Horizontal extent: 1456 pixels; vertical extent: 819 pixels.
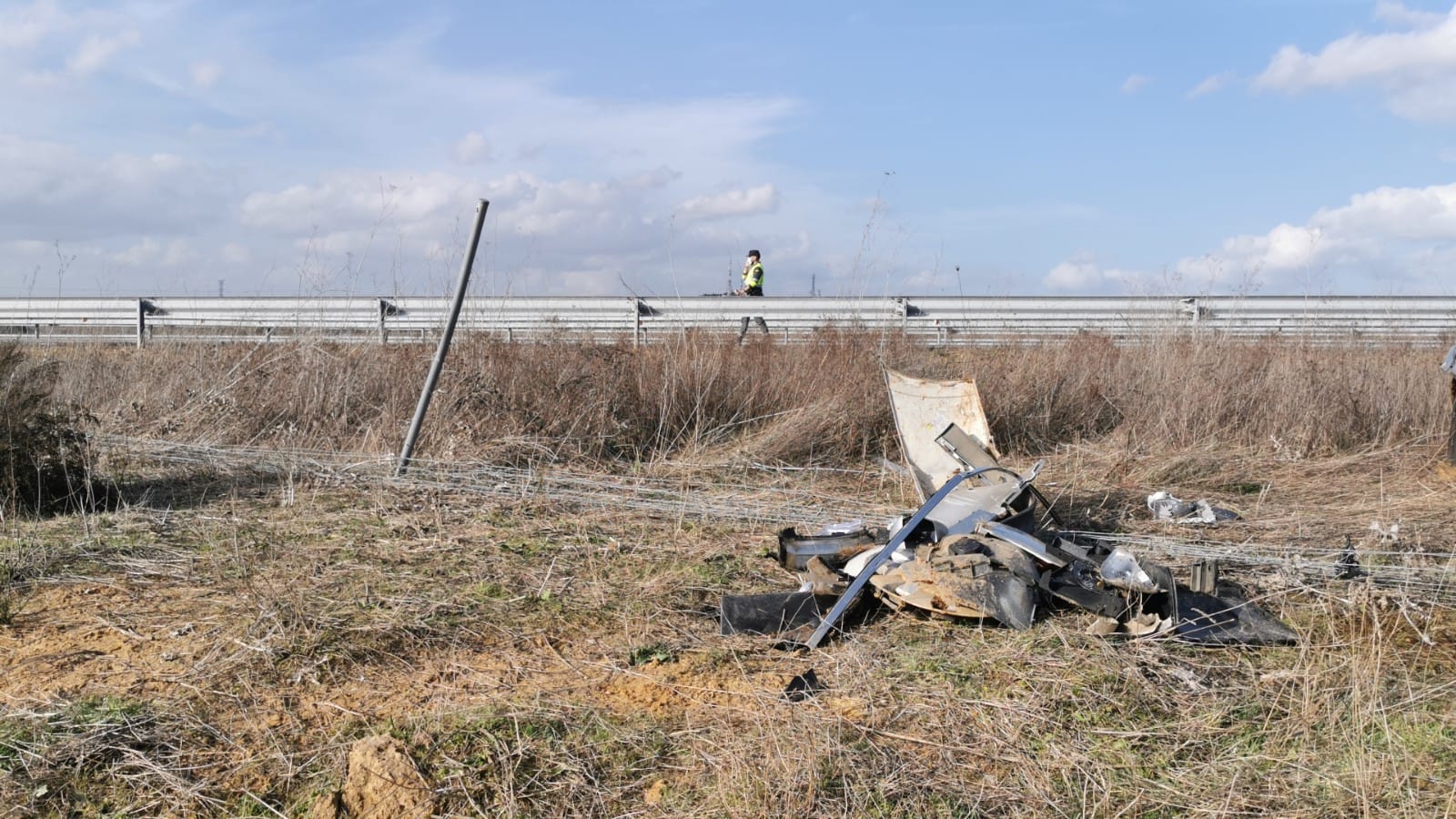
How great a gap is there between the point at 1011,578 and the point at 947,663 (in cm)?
53

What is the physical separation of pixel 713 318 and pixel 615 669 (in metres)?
7.27

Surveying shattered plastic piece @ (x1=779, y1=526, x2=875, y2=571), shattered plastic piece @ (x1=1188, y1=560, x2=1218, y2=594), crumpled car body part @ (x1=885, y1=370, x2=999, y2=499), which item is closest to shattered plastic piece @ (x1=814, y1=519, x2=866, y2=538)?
shattered plastic piece @ (x1=779, y1=526, x2=875, y2=571)

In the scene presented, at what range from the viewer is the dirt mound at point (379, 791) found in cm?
261

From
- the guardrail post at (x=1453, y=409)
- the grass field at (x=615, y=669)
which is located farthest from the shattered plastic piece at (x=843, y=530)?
the guardrail post at (x=1453, y=409)

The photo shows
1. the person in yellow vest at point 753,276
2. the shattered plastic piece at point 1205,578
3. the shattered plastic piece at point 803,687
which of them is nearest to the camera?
the shattered plastic piece at point 803,687

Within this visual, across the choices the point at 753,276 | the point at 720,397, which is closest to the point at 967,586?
the point at 720,397

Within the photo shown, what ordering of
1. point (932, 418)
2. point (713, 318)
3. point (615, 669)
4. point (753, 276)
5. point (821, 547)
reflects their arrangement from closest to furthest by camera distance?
1. point (615, 669)
2. point (821, 547)
3. point (932, 418)
4. point (713, 318)
5. point (753, 276)

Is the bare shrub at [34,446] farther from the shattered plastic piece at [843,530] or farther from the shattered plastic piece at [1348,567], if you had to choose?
the shattered plastic piece at [1348,567]

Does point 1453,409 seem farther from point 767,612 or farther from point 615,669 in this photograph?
point 615,669

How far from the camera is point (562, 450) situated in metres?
7.28

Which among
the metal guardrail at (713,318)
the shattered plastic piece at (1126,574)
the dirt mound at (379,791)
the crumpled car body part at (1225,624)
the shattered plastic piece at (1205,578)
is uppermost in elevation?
the metal guardrail at (713,318)

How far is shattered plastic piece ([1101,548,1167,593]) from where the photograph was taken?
3879mm

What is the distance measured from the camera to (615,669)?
347cm

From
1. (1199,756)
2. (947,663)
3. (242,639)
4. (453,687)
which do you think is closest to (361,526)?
(242,639)
